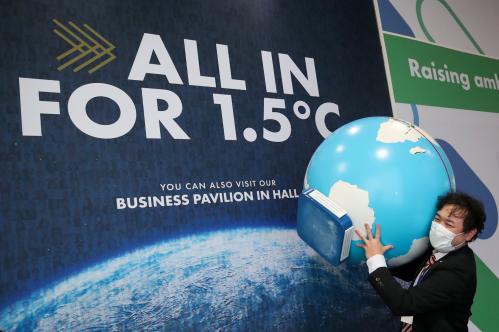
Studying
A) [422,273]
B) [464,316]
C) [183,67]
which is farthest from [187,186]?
[464,316]

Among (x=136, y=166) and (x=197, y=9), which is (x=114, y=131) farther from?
(x=197, y=9)

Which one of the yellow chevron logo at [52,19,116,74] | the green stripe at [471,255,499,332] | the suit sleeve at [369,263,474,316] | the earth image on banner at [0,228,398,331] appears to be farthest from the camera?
the green stripe at [471,255,499,332]

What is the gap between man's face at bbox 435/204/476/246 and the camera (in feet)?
4.67

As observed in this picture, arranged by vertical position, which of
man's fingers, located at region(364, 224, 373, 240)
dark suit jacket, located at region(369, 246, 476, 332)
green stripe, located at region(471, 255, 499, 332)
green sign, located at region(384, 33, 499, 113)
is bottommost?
green stripe, located at region(471, 255, 499, 332)

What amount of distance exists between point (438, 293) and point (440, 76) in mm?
1771

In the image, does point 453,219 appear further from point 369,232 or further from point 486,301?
point 486,301

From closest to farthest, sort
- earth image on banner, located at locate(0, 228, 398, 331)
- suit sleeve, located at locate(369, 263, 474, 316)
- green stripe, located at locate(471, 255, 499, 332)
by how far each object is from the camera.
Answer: suit sleeve, located at locate(369, 263, 474, 316), earth image on banner, located at locate(0, 228, 398, 331), green stripe, located at locate(471, 255, 499, 332)

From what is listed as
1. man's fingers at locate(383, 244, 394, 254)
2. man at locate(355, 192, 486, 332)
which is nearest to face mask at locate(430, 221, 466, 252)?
man at locate(355, 192, 486, 332)

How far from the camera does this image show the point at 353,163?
1.46 m

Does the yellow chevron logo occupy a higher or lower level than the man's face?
higher

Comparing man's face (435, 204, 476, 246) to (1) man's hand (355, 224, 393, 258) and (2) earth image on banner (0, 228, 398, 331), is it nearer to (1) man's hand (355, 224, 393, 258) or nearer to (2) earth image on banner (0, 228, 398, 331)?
(1) man's hand (355, 224, 393, 258)

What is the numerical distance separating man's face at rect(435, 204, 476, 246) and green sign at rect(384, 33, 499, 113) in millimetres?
1242

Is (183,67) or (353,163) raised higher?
(183,67)

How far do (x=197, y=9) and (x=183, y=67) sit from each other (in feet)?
0.95
